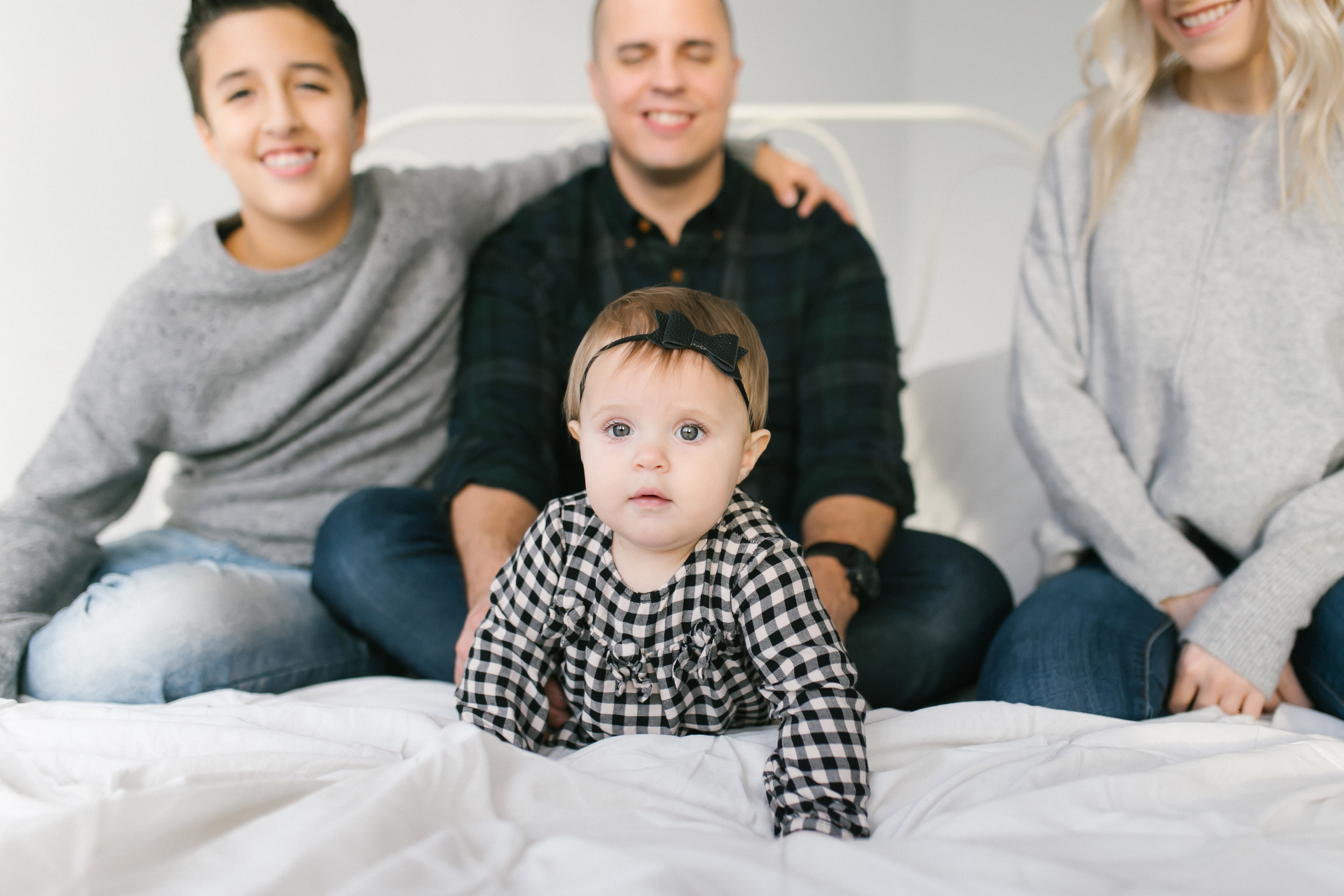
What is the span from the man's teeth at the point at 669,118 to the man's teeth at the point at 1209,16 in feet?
2.15

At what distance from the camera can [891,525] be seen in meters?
1.35

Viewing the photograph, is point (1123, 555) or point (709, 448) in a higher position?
point (709, 448)

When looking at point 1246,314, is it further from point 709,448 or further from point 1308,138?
point 709,448

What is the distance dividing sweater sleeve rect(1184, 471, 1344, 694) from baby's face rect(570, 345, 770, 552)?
656mm

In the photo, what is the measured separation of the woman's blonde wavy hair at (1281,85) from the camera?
1.18 metres

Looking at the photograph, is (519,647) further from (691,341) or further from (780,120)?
(780,120)

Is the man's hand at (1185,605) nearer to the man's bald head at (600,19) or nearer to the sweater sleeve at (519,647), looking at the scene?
the sweater sleeve at (519,647)

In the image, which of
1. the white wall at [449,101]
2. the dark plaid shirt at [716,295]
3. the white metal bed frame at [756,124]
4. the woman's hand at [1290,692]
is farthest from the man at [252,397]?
the woman's hand at [1290,692]

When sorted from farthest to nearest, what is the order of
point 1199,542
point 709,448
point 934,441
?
point 934,441, point 1199,542, point 709,448

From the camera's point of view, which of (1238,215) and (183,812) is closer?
(183,812)

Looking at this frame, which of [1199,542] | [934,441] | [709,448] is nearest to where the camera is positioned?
[709,448]

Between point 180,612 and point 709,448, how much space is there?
2.52 feet

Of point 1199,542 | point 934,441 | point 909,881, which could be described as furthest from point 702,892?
point 934,441

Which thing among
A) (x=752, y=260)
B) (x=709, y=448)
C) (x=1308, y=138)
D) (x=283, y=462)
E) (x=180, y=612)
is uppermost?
(x=1308, y=138)
